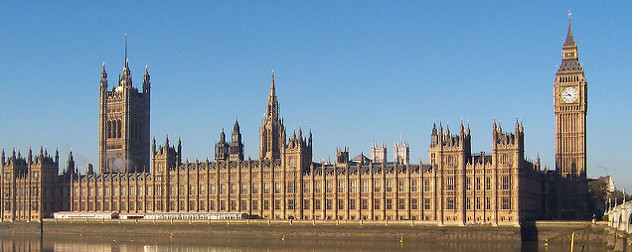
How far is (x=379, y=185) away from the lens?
537ft

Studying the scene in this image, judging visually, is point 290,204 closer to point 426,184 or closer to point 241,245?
point 241,245

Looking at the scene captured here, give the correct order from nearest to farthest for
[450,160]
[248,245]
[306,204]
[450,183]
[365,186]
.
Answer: [248,245]
[450,183]
[450,160]
[365,186]
[306,204]

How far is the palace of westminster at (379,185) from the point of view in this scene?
501ft

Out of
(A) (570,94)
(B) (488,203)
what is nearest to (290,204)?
(B) (488,203)

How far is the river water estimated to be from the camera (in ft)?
446

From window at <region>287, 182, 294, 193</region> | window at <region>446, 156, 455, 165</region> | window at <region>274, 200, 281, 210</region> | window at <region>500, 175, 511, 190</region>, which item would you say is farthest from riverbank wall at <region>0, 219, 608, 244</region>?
window at <region>446, 156, 455, 165</region>

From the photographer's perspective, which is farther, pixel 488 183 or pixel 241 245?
pixel 488 183

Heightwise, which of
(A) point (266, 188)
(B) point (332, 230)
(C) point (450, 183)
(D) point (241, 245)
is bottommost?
(D) point (241, 245)

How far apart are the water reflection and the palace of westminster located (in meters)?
10.7

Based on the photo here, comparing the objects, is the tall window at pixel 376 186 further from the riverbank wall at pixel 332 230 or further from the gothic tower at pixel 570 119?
the gothic tower at pixel 570 119

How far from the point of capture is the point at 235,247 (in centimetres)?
14400

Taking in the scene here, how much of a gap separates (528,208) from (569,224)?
567 inches

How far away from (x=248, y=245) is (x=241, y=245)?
4.35 ft

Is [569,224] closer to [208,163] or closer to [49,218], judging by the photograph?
[208,163]
